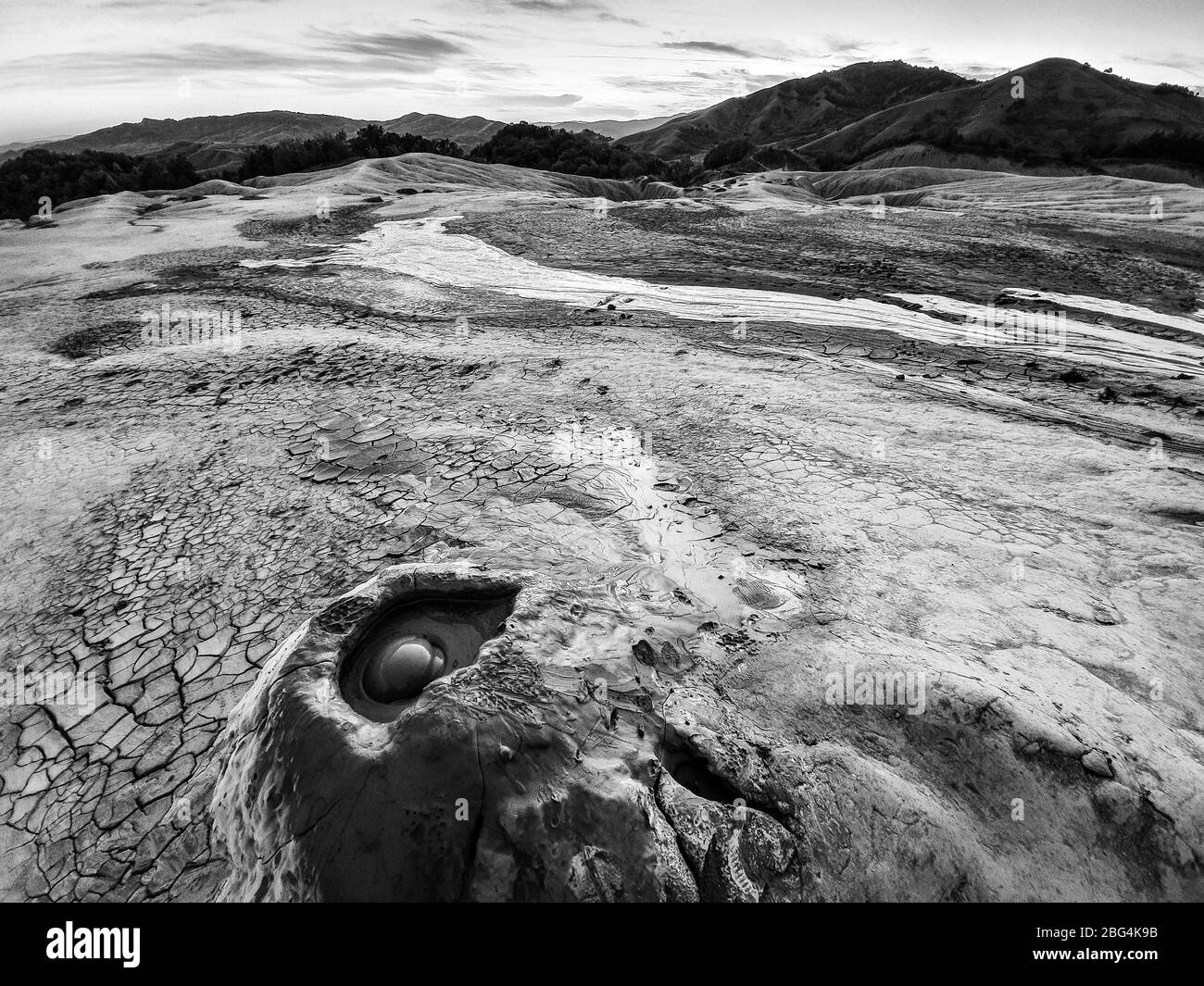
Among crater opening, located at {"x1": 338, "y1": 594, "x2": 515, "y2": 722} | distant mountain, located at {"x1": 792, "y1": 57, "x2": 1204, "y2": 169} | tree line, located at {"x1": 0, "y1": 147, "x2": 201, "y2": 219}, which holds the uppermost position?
distant mountain, located at {"x1": 792, "y1": 57, "x2": 1204, "y2": 169}

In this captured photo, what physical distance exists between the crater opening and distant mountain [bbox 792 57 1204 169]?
1951 inches

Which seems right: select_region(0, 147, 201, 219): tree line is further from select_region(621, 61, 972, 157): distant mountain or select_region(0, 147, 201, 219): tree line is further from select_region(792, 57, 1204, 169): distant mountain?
select_region(621, 61, 972, 157): distant mountain

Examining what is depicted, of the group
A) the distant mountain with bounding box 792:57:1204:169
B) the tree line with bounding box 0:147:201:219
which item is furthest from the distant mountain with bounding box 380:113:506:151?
the tree line with bounding box 0:147:201:219

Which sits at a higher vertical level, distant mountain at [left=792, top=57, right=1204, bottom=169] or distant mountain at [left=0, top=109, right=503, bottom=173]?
distant mountain at [left=0, top=109, right=503, bottom=173]

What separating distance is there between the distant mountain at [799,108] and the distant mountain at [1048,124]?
19.2 metres

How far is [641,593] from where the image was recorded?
3.28m

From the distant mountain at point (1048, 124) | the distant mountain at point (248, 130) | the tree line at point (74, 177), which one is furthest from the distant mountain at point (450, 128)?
the tree line at point (74, 177)

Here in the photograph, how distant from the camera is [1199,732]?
96.8 inches

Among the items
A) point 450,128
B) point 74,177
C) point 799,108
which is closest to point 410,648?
point 74,177

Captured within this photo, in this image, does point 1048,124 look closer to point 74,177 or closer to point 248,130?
point 74,177

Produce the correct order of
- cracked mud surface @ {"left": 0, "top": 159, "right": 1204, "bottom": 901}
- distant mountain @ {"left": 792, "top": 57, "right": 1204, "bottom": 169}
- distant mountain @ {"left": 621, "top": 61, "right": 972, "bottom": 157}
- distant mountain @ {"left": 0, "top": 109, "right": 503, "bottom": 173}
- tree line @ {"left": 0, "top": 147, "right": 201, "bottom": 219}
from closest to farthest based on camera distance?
cracked mud surface @ {"left": 0, "top": 159, "right": 1204, "bottom": 901}, tree line @ {"left": 0, "top": 147, "right": 201, "bottom": 219}, distant mountain @ {"left": 792, "top": 57, "right": 1204, "bottom": 169}, distant mountain @ {"left": 621, "top": 61, "right": 972, "bottom": 157}, distant mountain @ {"left": 0, "top": 109, "right": 503, "bottom": 173}

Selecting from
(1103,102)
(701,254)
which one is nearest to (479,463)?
(701,254)

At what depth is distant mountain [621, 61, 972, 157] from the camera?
227ft

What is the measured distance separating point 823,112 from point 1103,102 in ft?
110
